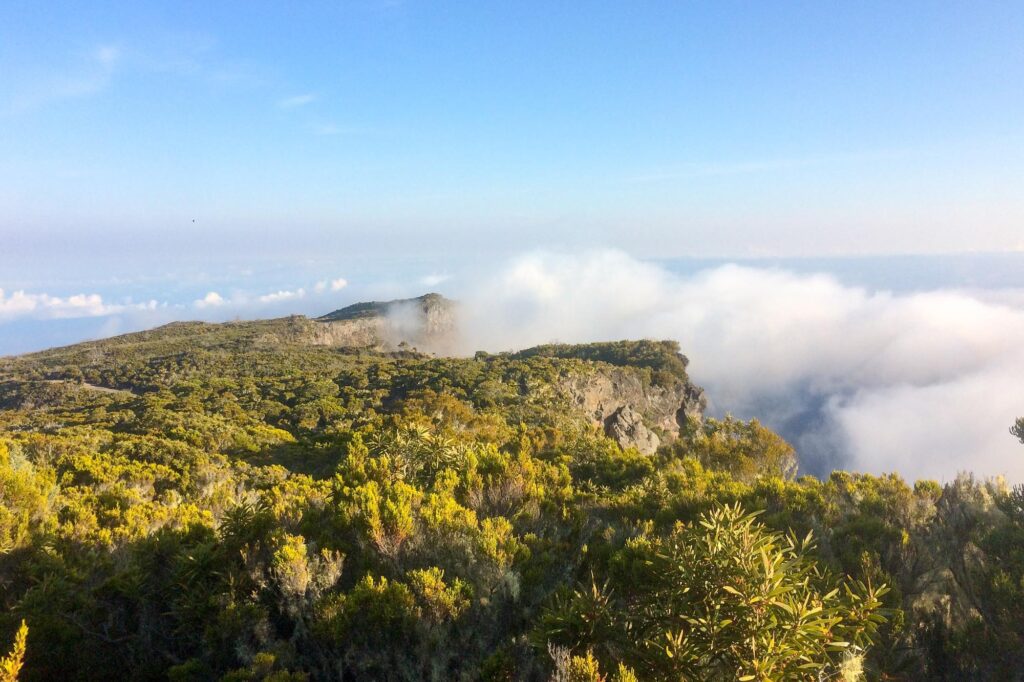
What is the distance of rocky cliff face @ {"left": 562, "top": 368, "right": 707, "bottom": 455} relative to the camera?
4581 centimetres

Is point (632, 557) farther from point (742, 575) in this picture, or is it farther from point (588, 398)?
point (588, 398)

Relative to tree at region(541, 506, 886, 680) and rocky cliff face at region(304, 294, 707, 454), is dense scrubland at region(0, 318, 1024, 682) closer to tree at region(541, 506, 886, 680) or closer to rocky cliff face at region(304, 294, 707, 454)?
tree at region(541, 506, 886, 680)

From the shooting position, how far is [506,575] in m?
7.73

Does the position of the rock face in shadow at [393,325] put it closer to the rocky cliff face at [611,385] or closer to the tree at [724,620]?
the rocky cliff face at [611,385]

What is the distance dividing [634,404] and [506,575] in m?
50.0

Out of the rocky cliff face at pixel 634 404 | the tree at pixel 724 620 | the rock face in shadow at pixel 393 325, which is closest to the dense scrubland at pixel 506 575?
the tree at pixel 724 620

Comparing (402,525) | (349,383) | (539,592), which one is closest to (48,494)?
(402,525)

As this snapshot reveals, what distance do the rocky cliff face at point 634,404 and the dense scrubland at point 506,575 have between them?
2873cm

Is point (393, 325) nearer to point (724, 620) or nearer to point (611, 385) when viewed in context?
point (611, 385)

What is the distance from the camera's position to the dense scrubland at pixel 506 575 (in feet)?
17.4

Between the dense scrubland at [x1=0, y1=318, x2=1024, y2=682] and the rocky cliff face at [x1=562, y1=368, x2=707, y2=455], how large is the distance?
28727 millimetres

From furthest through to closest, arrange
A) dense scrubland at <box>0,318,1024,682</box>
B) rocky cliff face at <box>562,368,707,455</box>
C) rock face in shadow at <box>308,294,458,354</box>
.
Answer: rock face in shadow at <box>308,294,458,354</box>
rocky cliff face at <box>562,368,707,455</box>
dense scrubland at <box>0,318,1024,682</box>

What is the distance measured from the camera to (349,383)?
153 feet

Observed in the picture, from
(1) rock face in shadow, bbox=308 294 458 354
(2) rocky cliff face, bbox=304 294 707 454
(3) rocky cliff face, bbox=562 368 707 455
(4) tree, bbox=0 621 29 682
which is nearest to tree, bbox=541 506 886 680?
(4) tree, bbox=0 621 29 682
